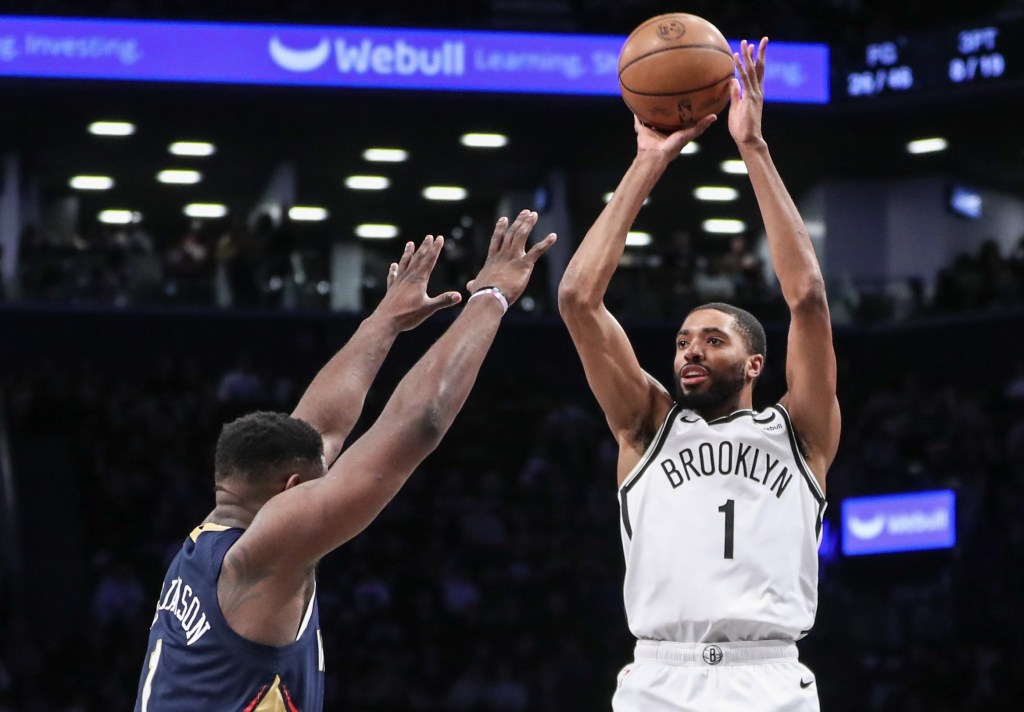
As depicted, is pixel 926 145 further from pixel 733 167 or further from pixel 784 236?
pixel 784 236

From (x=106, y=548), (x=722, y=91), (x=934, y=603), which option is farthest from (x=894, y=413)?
(x=722, y=91)

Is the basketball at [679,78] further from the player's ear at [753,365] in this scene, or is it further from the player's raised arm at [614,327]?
the player's ear at [753,365]

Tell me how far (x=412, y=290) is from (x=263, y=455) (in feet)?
3.15

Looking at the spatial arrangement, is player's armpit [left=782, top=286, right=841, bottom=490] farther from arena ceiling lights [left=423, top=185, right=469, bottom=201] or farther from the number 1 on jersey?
arena ceiling lights [left=423, top=185, right=469, bottom=201]

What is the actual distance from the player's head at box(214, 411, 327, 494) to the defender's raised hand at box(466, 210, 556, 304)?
1.91 feet

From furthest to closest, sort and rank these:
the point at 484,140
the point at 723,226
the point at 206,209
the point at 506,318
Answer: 1. the point at 723,226
2. the point at 206,209
3. the point at 484,140
4. the point at 506,318

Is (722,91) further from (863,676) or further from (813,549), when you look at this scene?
(863,676)

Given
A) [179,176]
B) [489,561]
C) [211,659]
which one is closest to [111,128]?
[179,176]

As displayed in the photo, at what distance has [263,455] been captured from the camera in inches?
150

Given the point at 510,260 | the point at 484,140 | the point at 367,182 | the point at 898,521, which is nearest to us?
the point at 510,260

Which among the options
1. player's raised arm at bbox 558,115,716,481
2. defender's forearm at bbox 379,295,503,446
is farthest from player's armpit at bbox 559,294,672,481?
defender's forearm at bbox 379,295,503,446

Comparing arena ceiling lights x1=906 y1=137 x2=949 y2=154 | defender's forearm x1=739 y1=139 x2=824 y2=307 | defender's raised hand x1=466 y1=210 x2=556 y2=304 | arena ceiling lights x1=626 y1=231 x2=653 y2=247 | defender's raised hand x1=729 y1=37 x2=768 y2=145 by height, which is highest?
arena ceiling lights x1=906 y1=137 x2=949 y2=154

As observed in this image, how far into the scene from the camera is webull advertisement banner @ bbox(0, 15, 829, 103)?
62.9ft

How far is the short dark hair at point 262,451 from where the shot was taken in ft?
12.5
